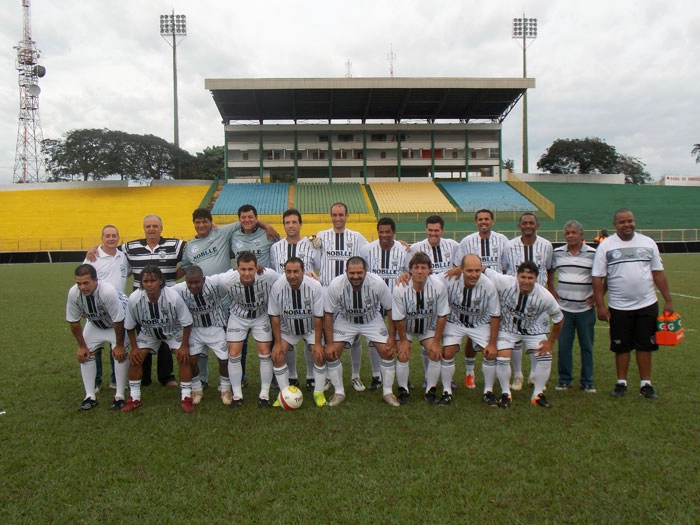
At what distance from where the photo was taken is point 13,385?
204 inches

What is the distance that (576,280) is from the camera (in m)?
4.97

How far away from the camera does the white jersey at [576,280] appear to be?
4941 millimetres

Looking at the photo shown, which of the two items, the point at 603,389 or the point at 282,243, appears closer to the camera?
the point at 603,389

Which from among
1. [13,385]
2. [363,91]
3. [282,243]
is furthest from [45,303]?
[363,91]

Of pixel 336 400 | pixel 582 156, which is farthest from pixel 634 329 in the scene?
pixel 582 156

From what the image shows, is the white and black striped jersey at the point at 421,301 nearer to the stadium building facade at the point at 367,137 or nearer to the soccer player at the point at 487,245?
the soccer player at the point at 487,245

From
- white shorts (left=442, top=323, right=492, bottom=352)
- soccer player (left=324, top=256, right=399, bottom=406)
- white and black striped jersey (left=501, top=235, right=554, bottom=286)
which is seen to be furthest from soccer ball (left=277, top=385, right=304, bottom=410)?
white and black striped jersey (left=501, top=235, right=554, bottom=286)

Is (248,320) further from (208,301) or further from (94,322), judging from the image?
(94,322)

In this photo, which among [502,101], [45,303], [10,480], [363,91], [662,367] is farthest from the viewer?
[502,101]

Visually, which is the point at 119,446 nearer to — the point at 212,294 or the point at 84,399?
the point at 84,399

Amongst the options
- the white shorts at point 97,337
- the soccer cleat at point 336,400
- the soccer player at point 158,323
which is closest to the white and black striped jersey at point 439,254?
the soccer cleat at point 336,400

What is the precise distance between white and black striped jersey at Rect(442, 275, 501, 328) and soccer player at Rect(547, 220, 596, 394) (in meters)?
0.85

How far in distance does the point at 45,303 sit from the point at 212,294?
7911 millimetres

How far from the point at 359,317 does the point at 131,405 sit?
2.29 m
